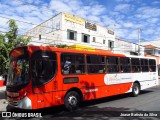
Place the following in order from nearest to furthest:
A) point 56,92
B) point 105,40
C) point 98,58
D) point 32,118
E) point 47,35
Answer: point 32,118 < point 56,92 < point 98,58 < point 47,35 < point 105,40

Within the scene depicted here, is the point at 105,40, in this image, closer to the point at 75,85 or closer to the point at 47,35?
the point at 47,35

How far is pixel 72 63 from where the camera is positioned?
35.7 ft

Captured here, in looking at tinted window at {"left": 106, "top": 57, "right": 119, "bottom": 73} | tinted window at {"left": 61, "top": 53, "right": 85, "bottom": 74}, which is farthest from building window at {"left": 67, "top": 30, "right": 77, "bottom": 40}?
tinted window at {"left": 61, "top": 53, "right": 85, "bottom": 74}

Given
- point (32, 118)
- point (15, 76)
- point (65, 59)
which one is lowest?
point (32, 118)

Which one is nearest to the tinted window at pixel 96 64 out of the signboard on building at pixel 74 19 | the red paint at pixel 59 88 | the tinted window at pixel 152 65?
the red paint at pixel 59 88

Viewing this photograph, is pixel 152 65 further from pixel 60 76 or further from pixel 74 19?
pixel 74 19

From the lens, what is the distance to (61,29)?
2961 cm

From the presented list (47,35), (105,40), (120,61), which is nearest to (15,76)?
(120,61)

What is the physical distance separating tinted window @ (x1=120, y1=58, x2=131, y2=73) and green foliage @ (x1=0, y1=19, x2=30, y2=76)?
229 inches

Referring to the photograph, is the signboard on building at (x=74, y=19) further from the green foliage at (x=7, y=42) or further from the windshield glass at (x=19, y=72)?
the windshield glass at (x=19, y=72)

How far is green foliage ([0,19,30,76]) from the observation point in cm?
1288

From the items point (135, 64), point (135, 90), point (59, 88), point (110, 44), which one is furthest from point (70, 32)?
point (59, 88)

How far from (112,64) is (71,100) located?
3773 mm

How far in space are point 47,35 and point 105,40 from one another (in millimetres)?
9499
